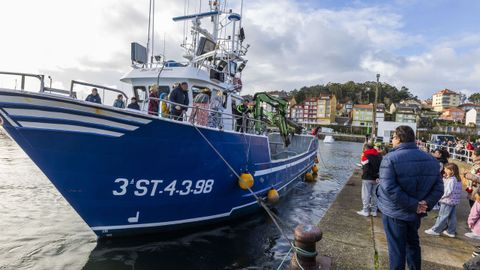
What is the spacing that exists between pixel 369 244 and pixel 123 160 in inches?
182

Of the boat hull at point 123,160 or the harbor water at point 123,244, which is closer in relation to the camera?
the boat hull at point 123,160

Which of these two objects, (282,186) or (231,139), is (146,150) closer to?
(231,139)

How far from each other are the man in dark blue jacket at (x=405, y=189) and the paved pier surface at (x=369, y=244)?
53.9 inches

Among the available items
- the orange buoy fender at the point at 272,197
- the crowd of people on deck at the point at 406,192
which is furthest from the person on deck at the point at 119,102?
the crowd of people on deck at the point at 406,192

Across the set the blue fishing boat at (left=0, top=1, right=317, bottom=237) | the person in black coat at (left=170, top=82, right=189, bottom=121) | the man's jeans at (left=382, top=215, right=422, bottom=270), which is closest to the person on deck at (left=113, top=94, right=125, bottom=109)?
the blue fishing boat at (left=0, top=1, right=317, bottom=237)

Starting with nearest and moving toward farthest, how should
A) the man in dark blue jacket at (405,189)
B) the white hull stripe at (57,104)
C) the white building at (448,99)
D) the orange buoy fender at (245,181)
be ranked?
the man in dark blue jacket at (405,189), the white hull stripe at (57,104), the orange buoy fender at (245,181), the white building at (448,99)

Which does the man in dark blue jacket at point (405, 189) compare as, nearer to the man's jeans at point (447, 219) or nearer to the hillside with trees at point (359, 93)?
the man's jeans at point (447, 219)

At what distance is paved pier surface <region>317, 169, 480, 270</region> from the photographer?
5.02 metres

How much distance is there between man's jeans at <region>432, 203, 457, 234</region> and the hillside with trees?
133m

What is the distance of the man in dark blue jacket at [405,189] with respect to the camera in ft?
11.8

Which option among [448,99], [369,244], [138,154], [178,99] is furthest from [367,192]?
[448,99]

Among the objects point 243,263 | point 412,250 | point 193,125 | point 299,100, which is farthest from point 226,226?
point 299,100

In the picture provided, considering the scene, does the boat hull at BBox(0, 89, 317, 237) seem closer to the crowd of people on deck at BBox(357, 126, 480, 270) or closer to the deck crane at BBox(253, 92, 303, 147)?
the crowd of people on deck at BBox(357, 126, 480, 270)

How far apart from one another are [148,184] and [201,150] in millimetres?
1256
